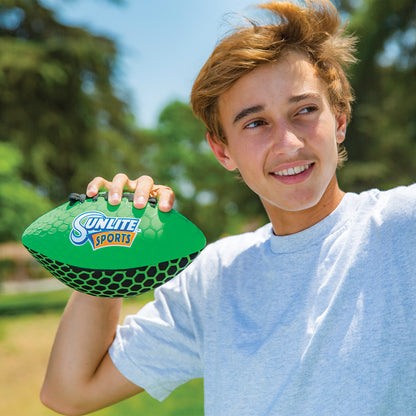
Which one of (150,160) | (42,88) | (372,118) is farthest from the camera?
(150,160)

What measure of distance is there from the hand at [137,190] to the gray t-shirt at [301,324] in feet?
1.00

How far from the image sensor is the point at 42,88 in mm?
13539

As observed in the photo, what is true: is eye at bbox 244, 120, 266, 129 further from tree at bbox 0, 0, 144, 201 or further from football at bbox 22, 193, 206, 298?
tree at bbox 0, 0, 144, 201

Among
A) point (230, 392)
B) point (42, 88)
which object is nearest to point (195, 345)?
point (230, 392)

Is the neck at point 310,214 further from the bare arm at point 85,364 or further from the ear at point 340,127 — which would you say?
the bare arm at point 85,364

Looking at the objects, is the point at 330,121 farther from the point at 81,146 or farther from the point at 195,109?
the point at 81,146

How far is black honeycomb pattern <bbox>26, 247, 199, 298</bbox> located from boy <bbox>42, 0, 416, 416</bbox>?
0.12 metres

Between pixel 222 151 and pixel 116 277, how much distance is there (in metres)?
0.66

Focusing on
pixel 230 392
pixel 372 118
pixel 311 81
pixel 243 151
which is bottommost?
pixel 230 392

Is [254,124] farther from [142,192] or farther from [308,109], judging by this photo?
[142,192]

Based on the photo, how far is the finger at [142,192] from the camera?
1.44m

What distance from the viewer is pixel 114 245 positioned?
1422mm

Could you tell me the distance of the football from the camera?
1426 mm

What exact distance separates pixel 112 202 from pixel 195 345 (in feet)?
1.85
